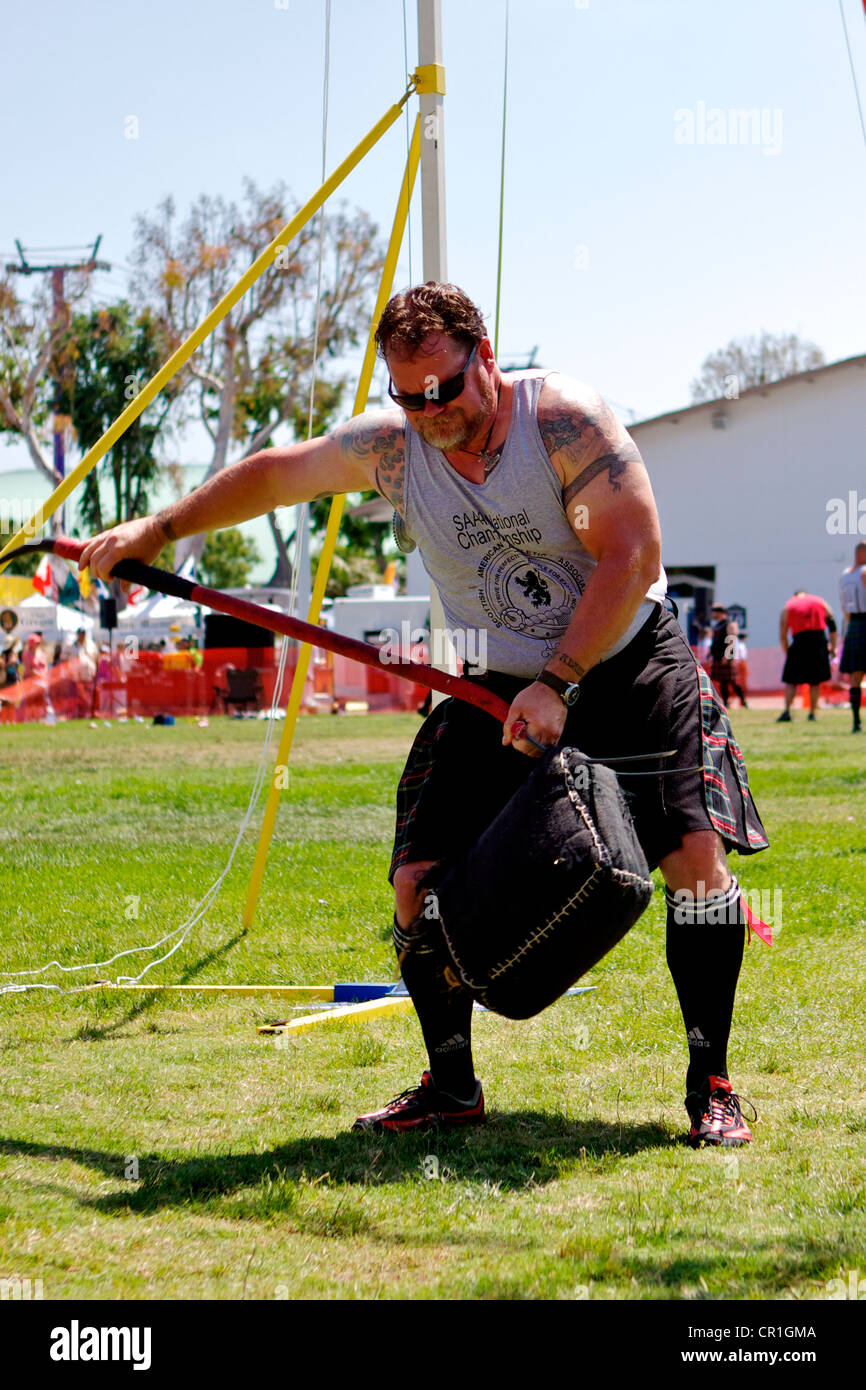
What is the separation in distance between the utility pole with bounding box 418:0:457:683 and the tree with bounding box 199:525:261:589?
5815 centimetres

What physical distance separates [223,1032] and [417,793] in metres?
1.35

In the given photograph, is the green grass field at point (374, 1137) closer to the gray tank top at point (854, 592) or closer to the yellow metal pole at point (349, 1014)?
the yellow metal pole at point (349, 1014)

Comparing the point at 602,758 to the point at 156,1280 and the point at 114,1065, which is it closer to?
the point at 156,1280

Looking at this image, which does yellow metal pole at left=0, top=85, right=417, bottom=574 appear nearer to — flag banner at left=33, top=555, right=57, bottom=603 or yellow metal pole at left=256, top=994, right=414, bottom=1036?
yellow metal pole at left=256, top=994, right=414, bottom=1036

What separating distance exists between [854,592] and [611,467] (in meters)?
11.1

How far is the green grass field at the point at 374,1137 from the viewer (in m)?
2.30

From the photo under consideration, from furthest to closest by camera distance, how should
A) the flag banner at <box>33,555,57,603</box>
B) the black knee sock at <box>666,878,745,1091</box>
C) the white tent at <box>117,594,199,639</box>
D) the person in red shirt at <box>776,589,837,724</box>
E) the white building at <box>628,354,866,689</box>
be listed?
the white tent at <box>117,594,199,639</box>, the white building at <box>628,354,866,689</box>, the flag banner at <box>33,555,57,603</box>, the person in red shirt at <box>776,589,837,724</box>, the black knee sock at <box>666,878,745,1091</box>

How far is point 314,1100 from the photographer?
3.42 metres

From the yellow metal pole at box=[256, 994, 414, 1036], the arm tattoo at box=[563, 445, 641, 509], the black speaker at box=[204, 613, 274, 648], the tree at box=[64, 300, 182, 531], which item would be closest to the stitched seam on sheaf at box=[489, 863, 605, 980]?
the arm tattoo at box=[563, 445, 641, 509]

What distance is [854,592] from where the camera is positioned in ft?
43.8

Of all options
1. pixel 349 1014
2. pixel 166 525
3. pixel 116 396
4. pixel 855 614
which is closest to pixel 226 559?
pixel 116 396

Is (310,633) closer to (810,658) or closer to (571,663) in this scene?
(571,663)

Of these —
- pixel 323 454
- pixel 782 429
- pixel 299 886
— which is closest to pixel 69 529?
pixel 782 429

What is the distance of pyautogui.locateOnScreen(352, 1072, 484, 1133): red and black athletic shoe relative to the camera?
10.4ft
